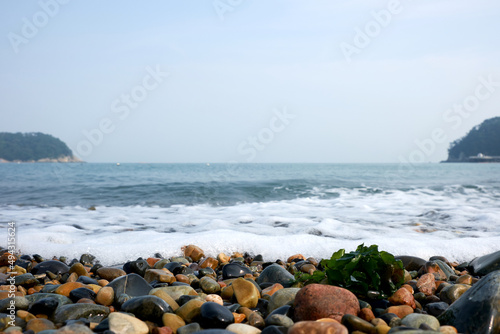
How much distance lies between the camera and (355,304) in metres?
2.31

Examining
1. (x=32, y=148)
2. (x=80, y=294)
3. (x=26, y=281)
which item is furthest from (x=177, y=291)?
(x=32, y=148)

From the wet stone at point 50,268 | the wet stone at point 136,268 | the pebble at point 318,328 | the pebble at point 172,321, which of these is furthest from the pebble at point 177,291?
the wet stone at point 50,268

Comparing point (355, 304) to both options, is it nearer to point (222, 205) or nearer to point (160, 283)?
point (160, 283)

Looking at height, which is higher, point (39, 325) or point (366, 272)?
point (366, 272)

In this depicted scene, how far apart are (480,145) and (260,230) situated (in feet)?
316

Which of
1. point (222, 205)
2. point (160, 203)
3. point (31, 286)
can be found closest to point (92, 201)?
point (160, 203)

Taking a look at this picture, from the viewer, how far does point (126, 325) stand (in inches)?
82.2

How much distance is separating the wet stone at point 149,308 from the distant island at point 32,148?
98.1 metres

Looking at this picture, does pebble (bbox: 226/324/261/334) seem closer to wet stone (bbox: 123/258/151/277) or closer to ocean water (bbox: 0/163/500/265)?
wet stone (bbox: 123/258/151/277)

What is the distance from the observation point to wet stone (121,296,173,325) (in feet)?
7.47

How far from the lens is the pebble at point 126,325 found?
2059mm

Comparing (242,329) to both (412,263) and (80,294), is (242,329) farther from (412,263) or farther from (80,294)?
(412,263)

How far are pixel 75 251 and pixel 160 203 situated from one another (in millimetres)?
6033

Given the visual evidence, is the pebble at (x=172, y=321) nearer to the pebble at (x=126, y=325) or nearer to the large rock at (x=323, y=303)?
the pebble at (x=126, y=325)
